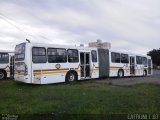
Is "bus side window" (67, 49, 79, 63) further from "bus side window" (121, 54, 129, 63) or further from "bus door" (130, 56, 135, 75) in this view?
"bus door" (130, 56, 135, 75)

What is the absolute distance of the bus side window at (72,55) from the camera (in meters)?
19.2

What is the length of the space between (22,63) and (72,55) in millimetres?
4216

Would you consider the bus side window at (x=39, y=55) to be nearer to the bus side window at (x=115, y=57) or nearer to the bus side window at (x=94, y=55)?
the bus side window at (x=94, y=55)

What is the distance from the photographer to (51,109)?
884 cm

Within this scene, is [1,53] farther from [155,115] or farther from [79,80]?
[155,115]

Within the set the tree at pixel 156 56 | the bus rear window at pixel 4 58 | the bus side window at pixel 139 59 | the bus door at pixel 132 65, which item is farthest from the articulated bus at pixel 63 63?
the tree at pixel 156 56

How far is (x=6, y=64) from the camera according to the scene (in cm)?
2358

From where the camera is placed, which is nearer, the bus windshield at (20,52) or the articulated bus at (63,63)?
the articulated bus at (63,63)

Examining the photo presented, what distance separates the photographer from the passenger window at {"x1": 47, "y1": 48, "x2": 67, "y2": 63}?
17.7m

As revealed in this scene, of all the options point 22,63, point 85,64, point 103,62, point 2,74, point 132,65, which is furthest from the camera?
point 132,65

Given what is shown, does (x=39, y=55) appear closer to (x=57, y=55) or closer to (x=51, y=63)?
(x=51, y=63)

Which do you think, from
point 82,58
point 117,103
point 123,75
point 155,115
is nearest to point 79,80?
point 82,58

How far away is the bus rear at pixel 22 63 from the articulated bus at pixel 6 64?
6216mm

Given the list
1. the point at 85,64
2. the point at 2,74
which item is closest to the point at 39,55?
the point at 85,64
